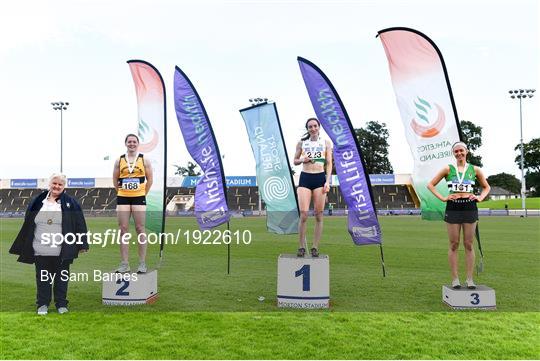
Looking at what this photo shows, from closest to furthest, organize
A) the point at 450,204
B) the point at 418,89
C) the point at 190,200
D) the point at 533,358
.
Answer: the point at 533,358, the point at 450,204, the point at 418,89, the point at 190,200

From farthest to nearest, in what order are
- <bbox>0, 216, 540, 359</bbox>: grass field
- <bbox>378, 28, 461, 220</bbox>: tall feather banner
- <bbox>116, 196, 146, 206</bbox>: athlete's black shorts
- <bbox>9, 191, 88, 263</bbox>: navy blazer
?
<bbox>378, 28, 461, 220</bbox>: tall feather banner, <bbox>116, 196, 146, 206</bbox>: athlete's black shorts, <bbox>9, 191, 88, 263</bbox>: navy blazer, <bbox>0, 216, 540, 359</bbox>: grass field

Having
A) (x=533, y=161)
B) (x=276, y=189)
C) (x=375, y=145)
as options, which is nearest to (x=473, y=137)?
(x=375, y=145)

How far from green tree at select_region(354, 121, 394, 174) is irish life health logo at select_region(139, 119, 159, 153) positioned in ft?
177

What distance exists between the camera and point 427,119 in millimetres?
7090

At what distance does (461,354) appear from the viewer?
4.38 meters

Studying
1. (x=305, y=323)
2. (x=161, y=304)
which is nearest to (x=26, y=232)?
(x=161, y=304)

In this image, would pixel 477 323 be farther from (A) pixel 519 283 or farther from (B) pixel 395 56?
(B) pixel 395 56

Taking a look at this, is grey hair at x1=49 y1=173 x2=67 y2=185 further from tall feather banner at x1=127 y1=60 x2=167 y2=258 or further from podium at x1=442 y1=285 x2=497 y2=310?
podium at x1=442 y1=285 x2=497 y2=310

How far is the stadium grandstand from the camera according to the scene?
2104 inches

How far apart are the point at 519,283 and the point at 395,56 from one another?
182 inches

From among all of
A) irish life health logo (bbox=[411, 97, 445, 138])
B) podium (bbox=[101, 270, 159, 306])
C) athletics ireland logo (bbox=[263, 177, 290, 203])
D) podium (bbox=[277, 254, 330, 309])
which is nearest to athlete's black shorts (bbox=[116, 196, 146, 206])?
podium (bbox=[101, 270, 159, 306])

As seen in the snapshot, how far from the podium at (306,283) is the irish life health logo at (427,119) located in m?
2.82

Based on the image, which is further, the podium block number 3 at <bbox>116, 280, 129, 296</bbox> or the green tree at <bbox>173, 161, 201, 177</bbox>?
the green tree at <bbox>173, 161, 201, 177</bbox>

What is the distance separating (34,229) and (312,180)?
401 cm
